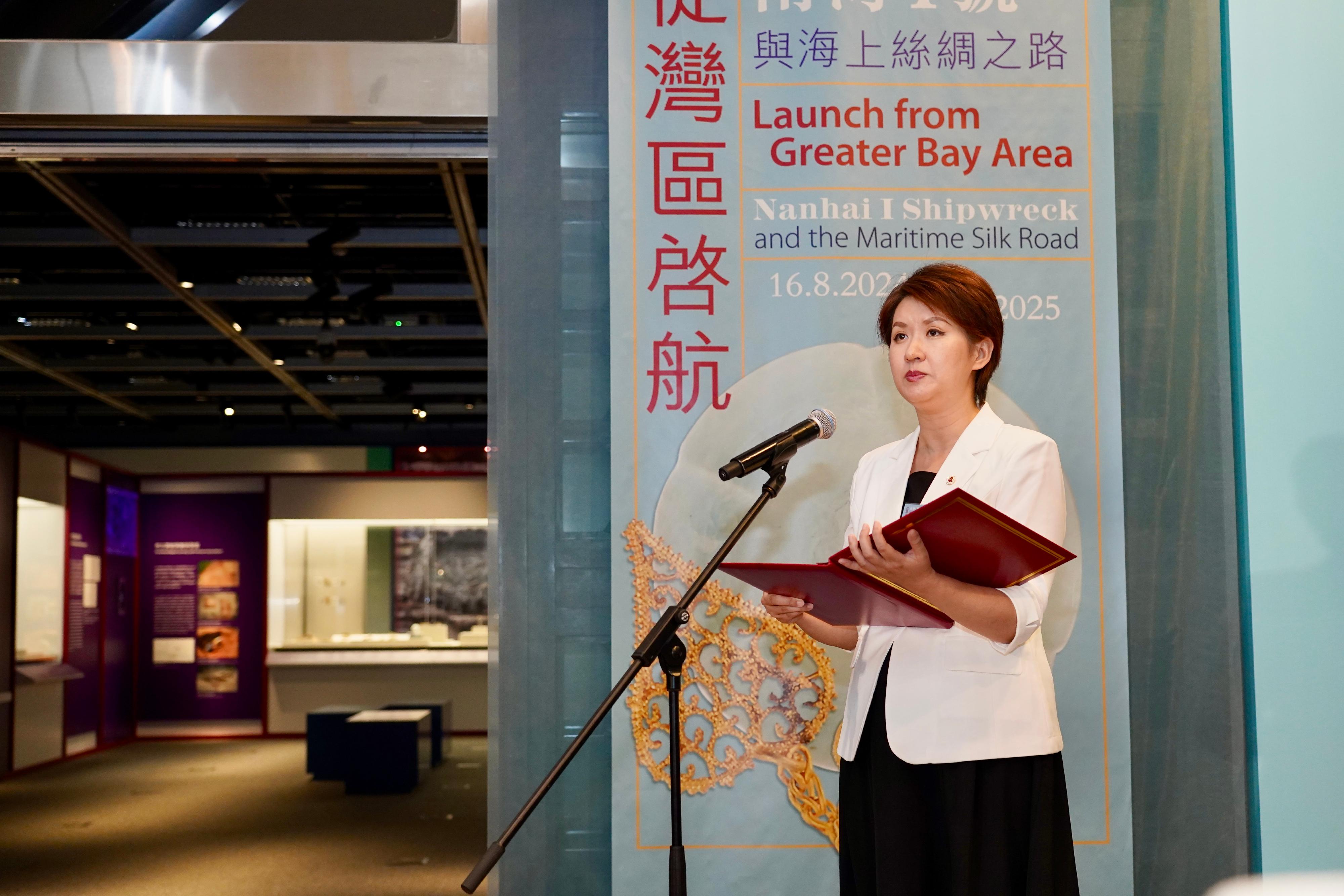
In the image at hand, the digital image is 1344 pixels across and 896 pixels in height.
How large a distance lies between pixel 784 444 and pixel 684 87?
1071 millimetres

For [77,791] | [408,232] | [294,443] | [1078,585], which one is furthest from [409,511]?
[1078,585]

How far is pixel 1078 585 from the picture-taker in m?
2.73

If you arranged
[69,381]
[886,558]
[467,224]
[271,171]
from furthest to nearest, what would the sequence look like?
[69,381], [467,224], [271,171], [886,558]

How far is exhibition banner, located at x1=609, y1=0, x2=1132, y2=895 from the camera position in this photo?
8.82 ft

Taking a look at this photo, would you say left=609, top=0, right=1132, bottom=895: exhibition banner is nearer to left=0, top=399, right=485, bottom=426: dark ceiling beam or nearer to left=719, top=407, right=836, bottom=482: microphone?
left=719, top=407, right=836, bottom=482: microphone

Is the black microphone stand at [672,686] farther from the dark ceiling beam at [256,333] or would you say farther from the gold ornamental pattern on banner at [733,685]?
the dark ceiling beam at [256,333]

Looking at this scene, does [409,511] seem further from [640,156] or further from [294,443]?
[640,156]

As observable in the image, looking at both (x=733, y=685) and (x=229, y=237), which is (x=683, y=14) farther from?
(x=229, y=237)

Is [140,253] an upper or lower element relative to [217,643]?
upper

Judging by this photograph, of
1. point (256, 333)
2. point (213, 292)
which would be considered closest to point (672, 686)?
point (213, 292)

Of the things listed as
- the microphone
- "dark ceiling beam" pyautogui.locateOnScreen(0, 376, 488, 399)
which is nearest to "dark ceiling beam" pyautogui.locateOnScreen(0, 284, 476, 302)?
"dark ceiling beam" pyautogui.locateOnScreen(0, 376, 488, 399)

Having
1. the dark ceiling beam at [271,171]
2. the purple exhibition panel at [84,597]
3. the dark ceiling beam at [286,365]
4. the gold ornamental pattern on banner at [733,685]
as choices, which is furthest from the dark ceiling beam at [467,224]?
the purple exhibition panel at [84,597]

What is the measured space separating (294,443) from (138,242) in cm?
616

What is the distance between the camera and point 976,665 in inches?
92.7
